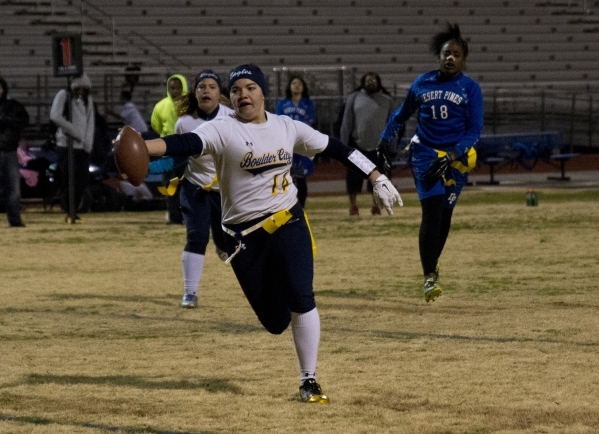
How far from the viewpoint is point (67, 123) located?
1886 centimetres

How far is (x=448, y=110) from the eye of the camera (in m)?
9.99

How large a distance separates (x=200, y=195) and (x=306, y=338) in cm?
378

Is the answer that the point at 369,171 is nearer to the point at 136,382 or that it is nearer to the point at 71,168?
the point at 136,382

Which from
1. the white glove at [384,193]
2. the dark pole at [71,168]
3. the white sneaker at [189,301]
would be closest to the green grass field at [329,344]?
the white sneaker at [189,301]

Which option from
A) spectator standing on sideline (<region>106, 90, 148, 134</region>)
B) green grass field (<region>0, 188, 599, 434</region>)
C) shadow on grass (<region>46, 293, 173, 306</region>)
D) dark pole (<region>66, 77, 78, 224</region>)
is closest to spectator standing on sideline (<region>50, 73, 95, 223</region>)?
dark pole (<region>66, 77, 78, 224</region>)

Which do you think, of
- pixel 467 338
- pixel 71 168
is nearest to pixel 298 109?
pixel 71 168

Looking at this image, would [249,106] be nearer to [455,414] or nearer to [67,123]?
[455,414]

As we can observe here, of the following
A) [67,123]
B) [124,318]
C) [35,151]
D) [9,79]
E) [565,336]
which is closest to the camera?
[565,336]

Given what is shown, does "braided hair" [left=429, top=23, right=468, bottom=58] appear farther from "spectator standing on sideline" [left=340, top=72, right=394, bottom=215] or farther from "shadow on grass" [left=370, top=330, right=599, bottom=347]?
"spectator standing on sideline" [left=340, top=72, right=394, bottom=215]

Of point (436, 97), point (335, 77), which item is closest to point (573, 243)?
point (436, 97)

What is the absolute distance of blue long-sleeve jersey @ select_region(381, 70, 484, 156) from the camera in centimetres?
998

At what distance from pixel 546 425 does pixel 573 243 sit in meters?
8.87

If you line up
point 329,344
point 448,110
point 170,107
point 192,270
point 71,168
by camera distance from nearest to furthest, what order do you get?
1. point 329,344
2. point 448,110
3. point 192,270
4. point 170,107
5. point 71,168

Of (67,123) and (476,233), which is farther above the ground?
(67,123)
